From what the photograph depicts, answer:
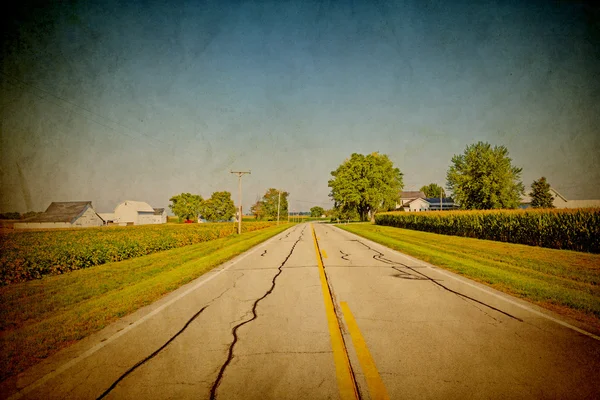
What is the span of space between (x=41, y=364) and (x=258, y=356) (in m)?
2.63

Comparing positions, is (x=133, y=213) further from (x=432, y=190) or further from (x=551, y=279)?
(x=432, y=190)

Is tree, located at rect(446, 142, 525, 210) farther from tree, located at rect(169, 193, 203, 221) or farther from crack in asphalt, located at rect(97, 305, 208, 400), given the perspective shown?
tree, located at rect(169, 193, 203, 221)

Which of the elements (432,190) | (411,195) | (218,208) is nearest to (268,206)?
(218,208)

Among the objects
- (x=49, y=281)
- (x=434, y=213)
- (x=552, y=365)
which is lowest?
(x=49, y=281)

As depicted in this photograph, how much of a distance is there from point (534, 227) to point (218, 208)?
88.1 metres

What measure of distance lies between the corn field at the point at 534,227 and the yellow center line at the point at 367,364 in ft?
54.9

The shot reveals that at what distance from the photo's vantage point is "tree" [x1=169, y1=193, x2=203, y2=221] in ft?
305

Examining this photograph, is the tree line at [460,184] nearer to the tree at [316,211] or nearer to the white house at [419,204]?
the white house at [419,204]

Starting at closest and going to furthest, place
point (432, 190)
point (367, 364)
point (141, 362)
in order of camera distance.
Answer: point (367, 364), point (141, 362), point (432, 190)

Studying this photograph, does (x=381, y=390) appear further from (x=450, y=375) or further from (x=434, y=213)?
(x=434, y=213)

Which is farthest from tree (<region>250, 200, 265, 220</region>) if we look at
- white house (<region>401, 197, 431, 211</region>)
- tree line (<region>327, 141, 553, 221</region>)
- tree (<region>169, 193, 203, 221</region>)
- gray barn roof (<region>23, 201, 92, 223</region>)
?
gray barn roof (<region>23, 201, 92, 223</region>)

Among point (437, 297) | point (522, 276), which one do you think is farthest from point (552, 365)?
point (522, 276)

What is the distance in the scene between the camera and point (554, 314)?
458 cm

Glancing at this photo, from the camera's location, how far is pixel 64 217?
46719 mm
